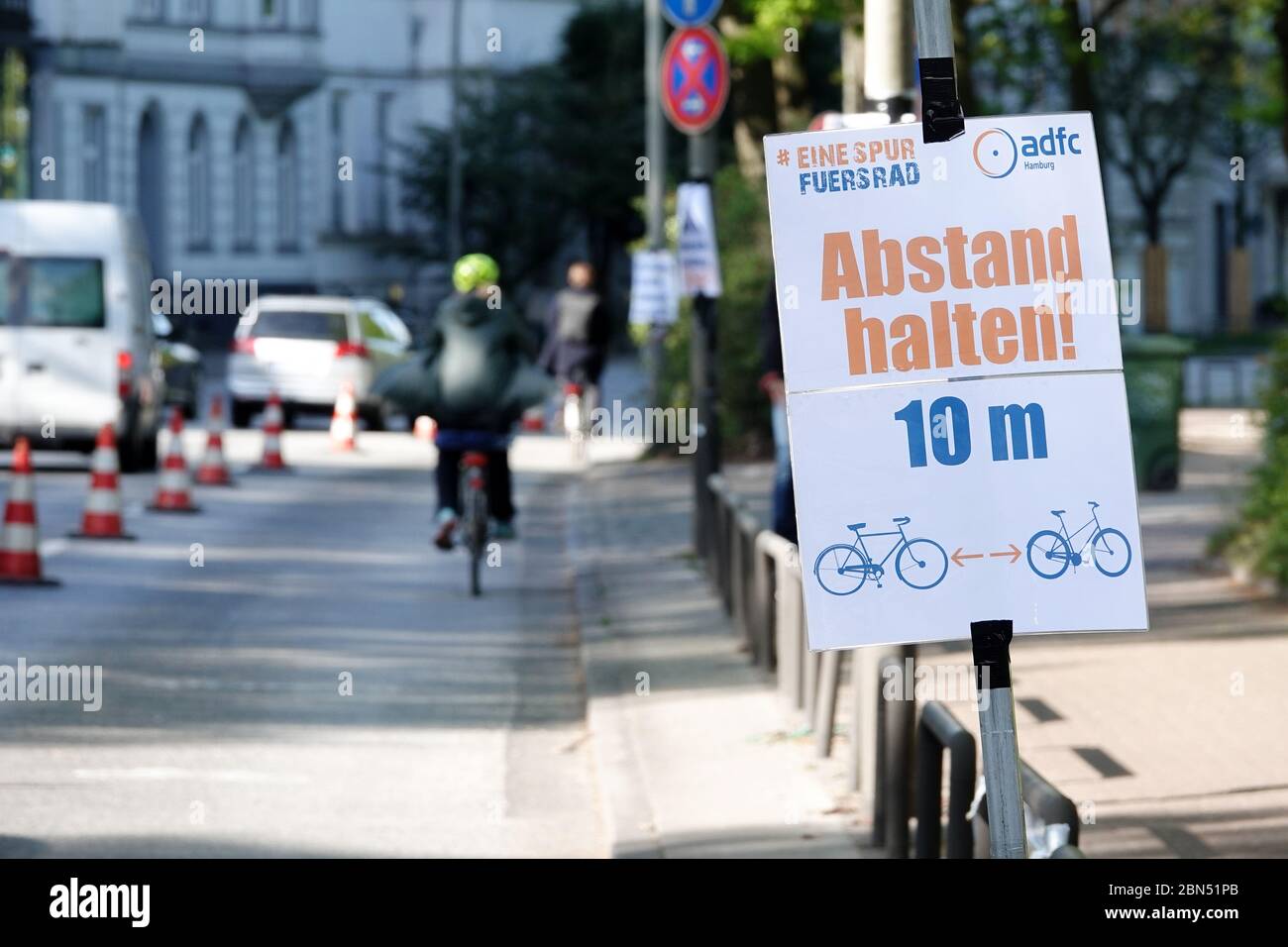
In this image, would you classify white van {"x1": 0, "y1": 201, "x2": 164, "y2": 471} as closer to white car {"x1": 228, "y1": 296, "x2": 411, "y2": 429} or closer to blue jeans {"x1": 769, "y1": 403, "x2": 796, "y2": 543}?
white car {"x1": 228, "y1": 296, "x2": 411, "y2": 429}

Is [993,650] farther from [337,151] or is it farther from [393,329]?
[337,151]

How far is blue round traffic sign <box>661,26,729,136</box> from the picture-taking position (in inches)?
626

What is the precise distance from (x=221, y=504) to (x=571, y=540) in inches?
141

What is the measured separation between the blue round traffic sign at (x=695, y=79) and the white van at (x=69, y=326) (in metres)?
6.50

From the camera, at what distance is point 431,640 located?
40.6ft

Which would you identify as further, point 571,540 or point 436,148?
point 436,148

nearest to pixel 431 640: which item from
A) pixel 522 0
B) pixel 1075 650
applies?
pixel 1075 650

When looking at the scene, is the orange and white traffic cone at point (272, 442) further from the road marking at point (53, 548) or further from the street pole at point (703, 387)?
the street pole at point (703, 387)

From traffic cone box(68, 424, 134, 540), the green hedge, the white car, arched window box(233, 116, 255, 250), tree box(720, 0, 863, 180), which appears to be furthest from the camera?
arched window box(233, 116, 255, 250)

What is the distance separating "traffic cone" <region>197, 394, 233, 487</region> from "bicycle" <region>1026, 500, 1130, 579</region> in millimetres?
17235

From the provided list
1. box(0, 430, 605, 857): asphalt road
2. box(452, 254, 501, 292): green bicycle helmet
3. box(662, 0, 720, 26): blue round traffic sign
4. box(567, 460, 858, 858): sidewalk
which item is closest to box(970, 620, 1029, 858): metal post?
box(567, 460, 858, 858): sidewalk

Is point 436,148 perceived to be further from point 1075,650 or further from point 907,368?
point 907,368
